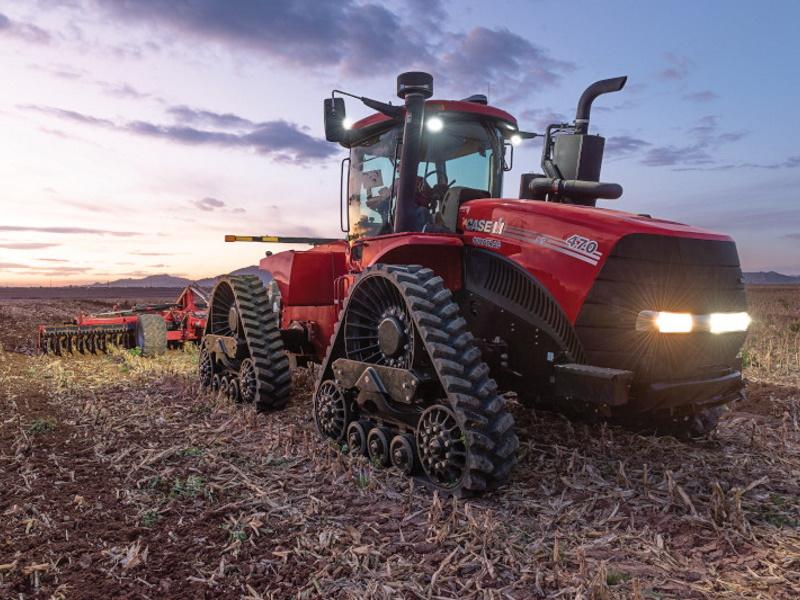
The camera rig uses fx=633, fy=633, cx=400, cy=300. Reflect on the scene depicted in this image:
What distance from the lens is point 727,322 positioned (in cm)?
477

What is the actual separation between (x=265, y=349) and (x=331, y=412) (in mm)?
1780

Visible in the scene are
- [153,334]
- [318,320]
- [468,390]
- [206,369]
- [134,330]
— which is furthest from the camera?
[134,330]

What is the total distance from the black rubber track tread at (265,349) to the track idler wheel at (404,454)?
2.53 m

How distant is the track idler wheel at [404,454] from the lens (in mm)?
4676

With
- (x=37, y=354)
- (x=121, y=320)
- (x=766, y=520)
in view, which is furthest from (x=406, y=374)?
(x=37, y=354)

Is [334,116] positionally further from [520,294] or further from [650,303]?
[650,303]

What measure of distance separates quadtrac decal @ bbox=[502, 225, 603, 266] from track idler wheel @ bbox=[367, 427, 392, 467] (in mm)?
1851

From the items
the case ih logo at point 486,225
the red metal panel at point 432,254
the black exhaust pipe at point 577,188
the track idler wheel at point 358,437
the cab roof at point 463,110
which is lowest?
the track idler wheel at point 358,437

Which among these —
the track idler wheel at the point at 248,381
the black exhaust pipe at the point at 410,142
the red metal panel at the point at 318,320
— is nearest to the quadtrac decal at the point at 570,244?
the black exhaust pipe at the point at 410,142

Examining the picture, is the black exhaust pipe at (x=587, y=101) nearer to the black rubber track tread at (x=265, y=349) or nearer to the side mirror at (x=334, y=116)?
the side mirror at (x=334, y=116)

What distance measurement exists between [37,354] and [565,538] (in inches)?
491

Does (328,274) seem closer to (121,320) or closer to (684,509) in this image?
(684,509)

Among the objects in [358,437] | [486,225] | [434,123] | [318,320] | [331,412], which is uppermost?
[434,123]

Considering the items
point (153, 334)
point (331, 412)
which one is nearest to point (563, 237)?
point (331, 412)
